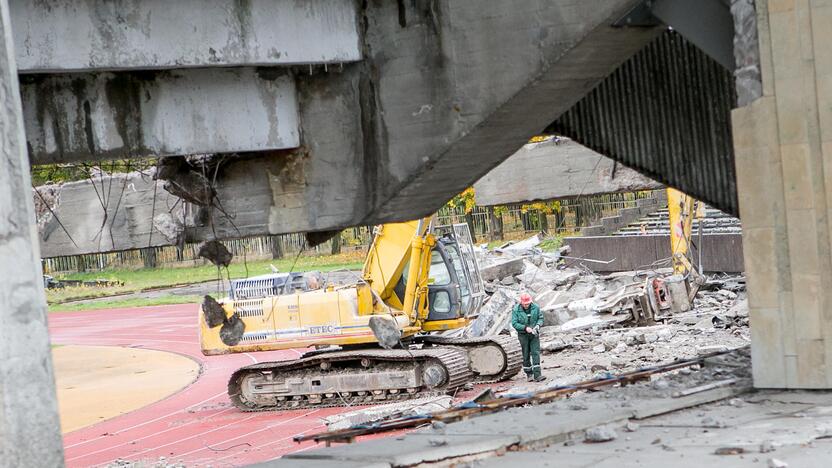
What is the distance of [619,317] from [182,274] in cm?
3532

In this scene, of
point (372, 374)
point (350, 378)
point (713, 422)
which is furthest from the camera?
point (350, 378)

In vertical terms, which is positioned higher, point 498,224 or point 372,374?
point 498,224

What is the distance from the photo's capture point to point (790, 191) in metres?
8.77

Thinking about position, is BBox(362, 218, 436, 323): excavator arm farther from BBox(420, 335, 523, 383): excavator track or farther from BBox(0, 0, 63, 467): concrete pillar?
BBox(0, 0, 63, 467): concrete pillar

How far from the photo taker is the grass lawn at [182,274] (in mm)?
50612

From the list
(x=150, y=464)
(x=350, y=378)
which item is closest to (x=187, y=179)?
(x=150, y=464)

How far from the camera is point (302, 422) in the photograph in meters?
20.0

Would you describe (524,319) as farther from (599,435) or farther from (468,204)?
(468,204)

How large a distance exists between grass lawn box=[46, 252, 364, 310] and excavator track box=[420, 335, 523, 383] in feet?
83.9

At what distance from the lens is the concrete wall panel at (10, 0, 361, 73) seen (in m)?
8.24

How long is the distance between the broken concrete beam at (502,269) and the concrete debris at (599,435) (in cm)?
2775

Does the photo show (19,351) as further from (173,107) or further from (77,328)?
(77,328)

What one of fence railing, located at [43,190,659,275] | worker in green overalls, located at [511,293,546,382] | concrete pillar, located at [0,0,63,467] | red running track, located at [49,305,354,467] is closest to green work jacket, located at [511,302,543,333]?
worker in green overalls, located at [511,293,546,382]

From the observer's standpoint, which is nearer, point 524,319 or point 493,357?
point 524,319
